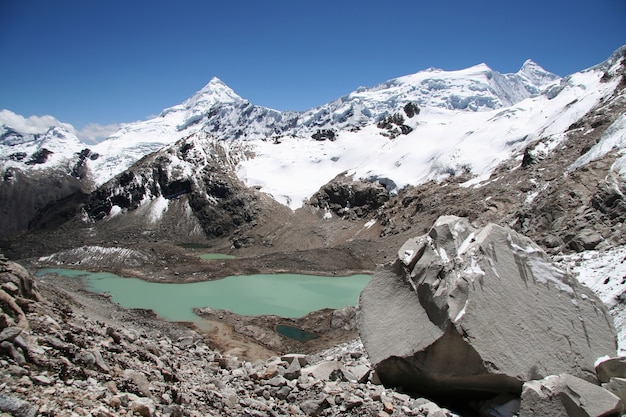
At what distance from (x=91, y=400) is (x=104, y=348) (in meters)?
3.53

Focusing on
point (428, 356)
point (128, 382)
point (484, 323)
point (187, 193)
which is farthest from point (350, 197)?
point (128, 382)

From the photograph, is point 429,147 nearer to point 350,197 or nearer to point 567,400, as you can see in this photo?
point 350,197

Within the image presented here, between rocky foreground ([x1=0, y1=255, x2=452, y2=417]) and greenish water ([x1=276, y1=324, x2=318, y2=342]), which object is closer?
rocky foreground ([x1=0, y1=255, x2=452, y2=417])

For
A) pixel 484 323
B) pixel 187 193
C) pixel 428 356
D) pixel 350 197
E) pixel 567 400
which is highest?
pixel 187 193

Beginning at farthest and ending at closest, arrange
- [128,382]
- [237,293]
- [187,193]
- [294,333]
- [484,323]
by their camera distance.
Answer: [187,193], [237,293], [294,333], [484,323], [128,382]

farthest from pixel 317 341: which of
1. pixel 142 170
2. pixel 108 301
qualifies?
pixel 142 170

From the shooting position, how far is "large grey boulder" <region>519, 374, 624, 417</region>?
841 centimetres

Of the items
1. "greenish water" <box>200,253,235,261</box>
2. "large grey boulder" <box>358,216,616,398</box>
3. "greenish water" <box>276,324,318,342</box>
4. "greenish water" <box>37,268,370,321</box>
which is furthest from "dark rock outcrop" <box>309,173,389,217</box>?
"large grey boulder" <box>358,216,616,398</box>

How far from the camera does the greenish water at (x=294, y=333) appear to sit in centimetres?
3909

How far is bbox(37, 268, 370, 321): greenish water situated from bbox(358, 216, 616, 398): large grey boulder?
114 ft

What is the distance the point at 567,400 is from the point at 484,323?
7.29 feet

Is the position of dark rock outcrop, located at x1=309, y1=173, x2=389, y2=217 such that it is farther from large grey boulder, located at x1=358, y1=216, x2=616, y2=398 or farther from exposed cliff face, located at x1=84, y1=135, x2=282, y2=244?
large grey boulder, located at x1=358, y1=216, x2=616, y2=398

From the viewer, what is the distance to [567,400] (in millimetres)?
8484

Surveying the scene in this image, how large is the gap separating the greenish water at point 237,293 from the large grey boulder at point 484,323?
114ft
